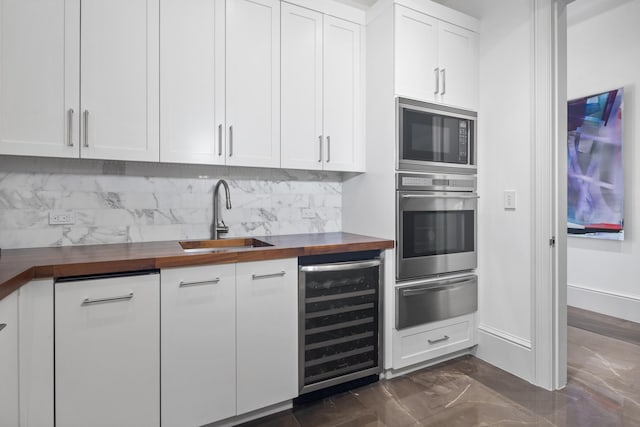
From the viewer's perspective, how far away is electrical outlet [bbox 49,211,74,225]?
6.59 feet

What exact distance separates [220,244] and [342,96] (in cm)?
131

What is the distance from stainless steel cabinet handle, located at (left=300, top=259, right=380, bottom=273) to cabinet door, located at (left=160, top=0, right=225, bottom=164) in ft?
2.71

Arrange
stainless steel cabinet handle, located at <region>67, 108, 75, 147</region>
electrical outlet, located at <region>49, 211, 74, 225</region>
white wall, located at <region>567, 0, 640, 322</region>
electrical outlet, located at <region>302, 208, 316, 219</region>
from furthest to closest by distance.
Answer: white wall, located at <region>567, 0, 640, 322</region>, electrical outlet, located at <region>302, 208, 316, 219</region>, electrical outlet, located at <region>49, 211, 74, 225</region>, stainless steel cabinet handle, located at <region>67, 108, 75, 147</region>

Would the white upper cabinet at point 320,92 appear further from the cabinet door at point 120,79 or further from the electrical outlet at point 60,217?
the electrical outlet at point 60,217

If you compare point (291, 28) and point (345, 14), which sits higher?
point (345, 14)

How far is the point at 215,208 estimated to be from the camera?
238 centimetres

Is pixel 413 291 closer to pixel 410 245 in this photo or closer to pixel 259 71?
pixel 410 245

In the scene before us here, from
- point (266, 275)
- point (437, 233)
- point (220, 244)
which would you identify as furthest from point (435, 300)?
point (220, 244)

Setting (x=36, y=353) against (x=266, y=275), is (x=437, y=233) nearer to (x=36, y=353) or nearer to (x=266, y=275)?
(x=266, y=275)

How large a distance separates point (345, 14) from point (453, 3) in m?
0.95

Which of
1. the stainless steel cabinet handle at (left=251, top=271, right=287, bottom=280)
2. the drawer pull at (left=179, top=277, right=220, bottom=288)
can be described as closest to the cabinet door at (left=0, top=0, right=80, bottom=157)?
the drawer pull at (left=179, top=277, right=220, bottom=288)

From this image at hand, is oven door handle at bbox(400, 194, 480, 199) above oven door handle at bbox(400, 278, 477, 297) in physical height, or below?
above

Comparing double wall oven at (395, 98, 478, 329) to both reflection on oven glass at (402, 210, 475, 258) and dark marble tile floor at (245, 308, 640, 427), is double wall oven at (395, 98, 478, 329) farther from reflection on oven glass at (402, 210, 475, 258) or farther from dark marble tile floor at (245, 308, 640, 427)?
dark marble tile floor at (245, 308, 640, 427)

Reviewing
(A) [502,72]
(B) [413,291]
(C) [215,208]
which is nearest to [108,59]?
(C) [215,208]
